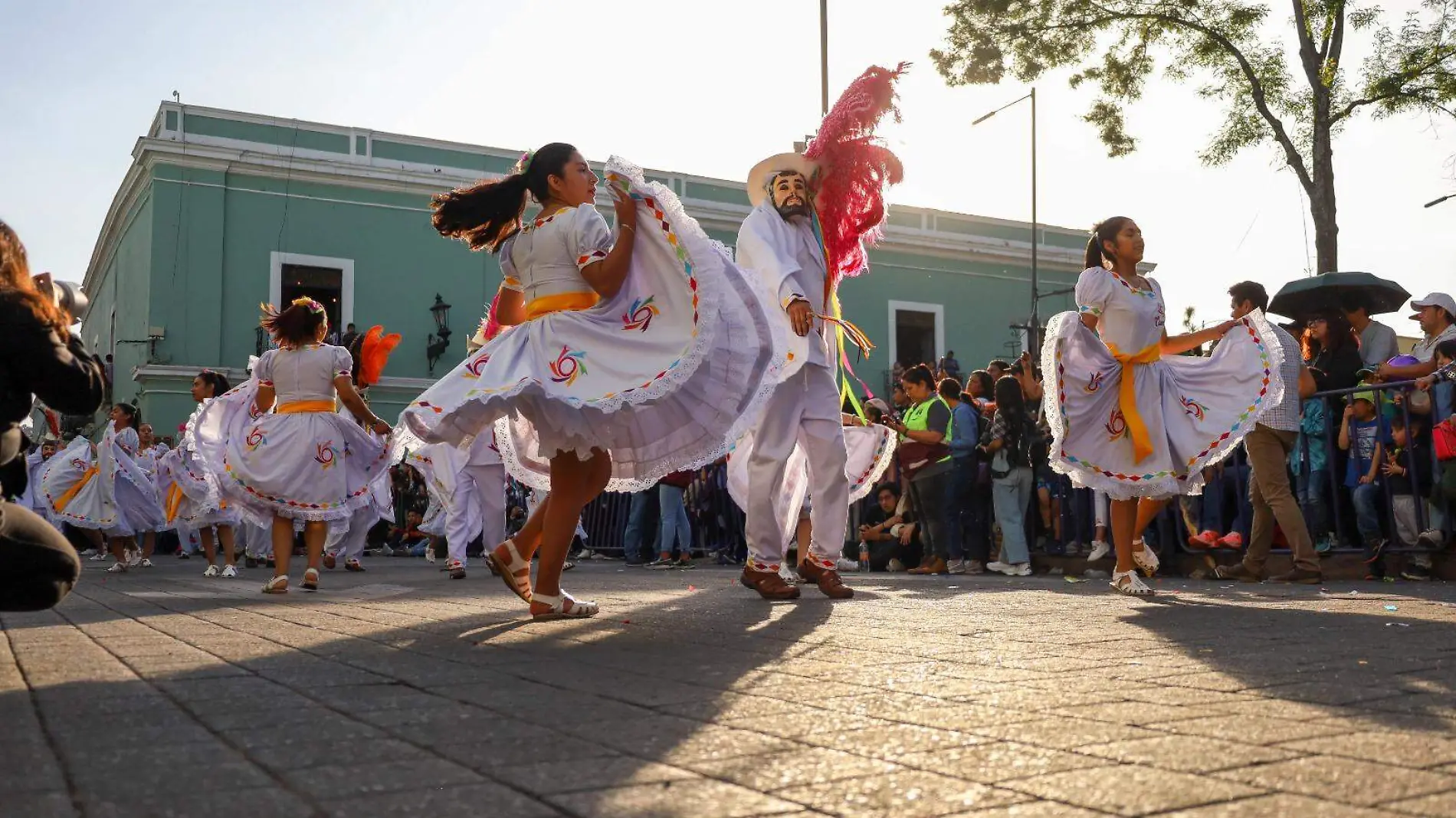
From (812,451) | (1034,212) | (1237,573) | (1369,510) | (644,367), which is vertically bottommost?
(1237,573)

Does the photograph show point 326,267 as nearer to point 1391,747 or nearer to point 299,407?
point 299,407

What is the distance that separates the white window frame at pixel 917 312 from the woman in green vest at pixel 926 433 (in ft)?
73.9

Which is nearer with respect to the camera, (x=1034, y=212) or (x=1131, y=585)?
(x=1131, y=585)

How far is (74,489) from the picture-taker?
46.7ft

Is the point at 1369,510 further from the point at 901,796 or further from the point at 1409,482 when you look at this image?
the point at 901,796

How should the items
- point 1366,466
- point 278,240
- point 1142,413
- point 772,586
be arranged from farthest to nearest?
point 278,240, point 1366,466, point 1142,413, point 772,586

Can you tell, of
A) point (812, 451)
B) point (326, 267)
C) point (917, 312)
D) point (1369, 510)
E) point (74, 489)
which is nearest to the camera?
point (812, 451)

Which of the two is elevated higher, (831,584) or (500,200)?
(500,200)

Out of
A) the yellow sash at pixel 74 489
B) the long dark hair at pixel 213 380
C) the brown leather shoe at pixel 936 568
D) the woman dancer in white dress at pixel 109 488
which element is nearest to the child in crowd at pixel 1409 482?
the brown leather shoe at pixel 936 568

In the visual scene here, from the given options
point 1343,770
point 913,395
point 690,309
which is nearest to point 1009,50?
point 913,395

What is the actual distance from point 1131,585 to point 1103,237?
1917mm

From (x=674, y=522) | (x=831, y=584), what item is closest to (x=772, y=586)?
(x=831, y=584)

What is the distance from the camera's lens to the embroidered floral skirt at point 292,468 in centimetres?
809

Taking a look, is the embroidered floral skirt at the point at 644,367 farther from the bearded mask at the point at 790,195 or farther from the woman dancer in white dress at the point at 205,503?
the woman dancer in white dress at the point at 205,503
